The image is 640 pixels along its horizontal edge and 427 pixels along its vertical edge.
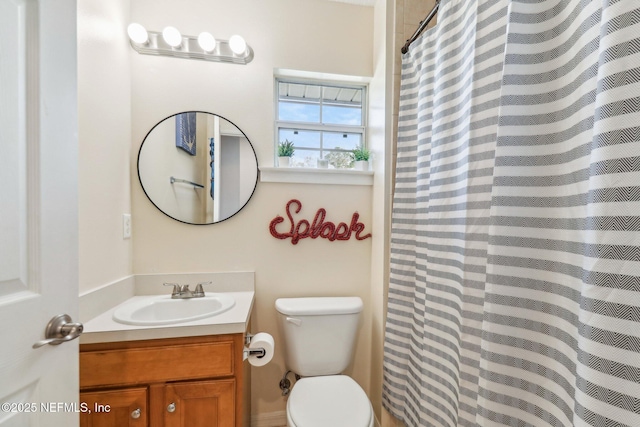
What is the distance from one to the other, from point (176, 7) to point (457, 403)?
2.30 metres

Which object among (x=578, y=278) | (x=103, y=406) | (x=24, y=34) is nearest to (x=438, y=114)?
(x=578, y=278)

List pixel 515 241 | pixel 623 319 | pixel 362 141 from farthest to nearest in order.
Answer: pixel 362 141 < pixel 515 241 < pixel 623 319

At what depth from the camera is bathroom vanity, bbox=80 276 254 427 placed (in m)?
0.95

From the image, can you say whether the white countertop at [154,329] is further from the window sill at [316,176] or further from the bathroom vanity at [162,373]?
the window sill at [316,176]

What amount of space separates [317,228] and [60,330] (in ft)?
3.76

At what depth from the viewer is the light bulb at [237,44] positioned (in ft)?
4.67

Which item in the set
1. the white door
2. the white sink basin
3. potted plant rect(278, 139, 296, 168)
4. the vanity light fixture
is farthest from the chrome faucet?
the vanity light fixture

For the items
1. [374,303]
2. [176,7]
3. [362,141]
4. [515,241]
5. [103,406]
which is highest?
[176,7]

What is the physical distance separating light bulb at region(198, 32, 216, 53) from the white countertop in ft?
4.57

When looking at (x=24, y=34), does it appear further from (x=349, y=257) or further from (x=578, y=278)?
(x=349, y=257)

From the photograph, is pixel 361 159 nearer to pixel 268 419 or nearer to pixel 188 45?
pixel 188 45

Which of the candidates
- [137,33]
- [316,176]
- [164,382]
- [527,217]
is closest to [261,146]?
[316,176]

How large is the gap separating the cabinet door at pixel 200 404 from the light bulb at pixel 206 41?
5.33ft

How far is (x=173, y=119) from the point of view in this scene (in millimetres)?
1458
